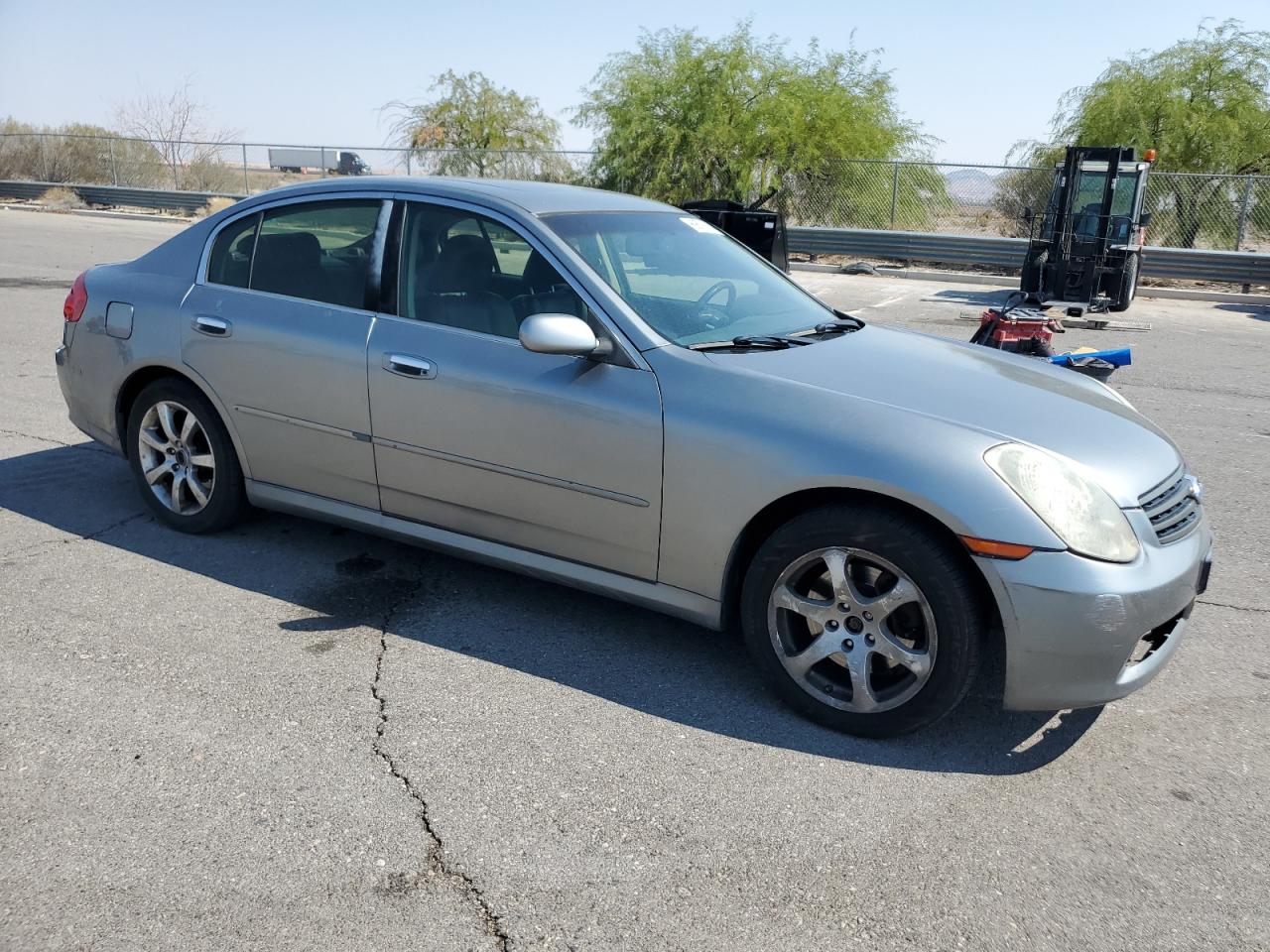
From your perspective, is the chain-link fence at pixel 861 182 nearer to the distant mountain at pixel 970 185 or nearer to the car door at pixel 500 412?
the distant mountain at pixel 970 185

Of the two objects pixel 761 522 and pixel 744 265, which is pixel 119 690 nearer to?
pixel 761 522

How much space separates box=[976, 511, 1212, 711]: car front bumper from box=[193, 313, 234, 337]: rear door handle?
327cm

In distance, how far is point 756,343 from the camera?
3.98m

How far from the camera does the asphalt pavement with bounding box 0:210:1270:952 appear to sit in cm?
261

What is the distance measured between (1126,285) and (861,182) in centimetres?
926

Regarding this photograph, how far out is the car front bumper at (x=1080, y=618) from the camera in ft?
10.2

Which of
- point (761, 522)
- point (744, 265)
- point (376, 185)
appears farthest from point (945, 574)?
point (376, 185)

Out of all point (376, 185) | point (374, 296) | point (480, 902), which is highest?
point (376, 185)

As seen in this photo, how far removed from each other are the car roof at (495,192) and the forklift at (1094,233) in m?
12.3

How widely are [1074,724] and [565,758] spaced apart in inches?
66.6

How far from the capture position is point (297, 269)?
4.68 metres

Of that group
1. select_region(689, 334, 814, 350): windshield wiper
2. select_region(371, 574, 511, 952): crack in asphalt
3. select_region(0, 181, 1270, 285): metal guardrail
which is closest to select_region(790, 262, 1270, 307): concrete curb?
select_region(0, 181, 1270, 285): metal guardrail

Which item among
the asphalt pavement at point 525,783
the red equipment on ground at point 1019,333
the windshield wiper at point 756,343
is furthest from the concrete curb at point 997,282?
the windshield wiper at point 756,343

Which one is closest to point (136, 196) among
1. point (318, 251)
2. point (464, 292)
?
point (318, 251)
